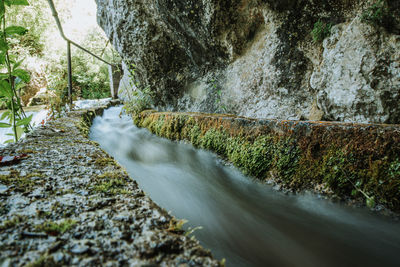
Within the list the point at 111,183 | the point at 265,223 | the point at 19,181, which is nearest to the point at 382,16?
the point at 265,223

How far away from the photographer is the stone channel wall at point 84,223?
0.68 meters

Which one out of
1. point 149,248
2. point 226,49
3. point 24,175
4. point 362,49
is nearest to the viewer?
point 149,248

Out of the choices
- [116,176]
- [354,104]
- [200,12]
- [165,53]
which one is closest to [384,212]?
[354,104]

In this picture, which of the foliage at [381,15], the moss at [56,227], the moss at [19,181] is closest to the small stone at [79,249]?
the moss at [56,227]

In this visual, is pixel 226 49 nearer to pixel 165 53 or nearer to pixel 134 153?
pixel 165 53

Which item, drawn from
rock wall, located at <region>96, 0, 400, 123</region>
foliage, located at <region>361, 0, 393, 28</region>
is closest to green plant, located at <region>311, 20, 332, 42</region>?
rock wall, located at <region>96, 0, 400, 123</region>

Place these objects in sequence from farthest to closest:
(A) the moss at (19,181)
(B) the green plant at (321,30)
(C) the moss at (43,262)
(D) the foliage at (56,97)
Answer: (D) the foliage at (56,97) → (B) the green plant at (321,30) → (A) the moss at (19,181) → (C) the moss at (43,262)

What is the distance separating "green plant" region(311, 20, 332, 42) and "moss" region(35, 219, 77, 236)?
4.59 meters

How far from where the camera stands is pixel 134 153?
402 cm

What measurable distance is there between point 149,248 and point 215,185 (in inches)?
75.9

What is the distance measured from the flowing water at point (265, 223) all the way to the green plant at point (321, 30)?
3161 mm

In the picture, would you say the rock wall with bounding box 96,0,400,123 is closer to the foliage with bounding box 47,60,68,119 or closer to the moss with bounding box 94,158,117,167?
the foliage with bounding box 47,60,68,119

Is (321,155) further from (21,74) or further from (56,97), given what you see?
(56,97)

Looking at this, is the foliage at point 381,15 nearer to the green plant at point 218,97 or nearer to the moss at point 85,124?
the green plant at point 218,97
